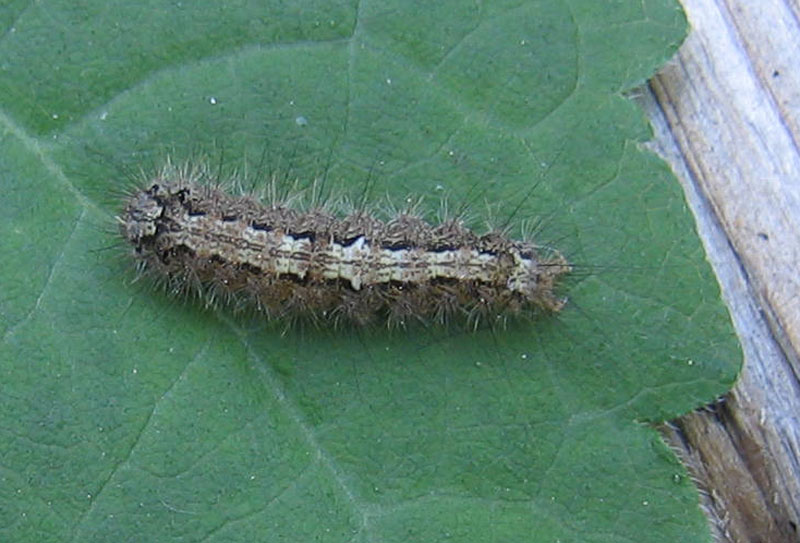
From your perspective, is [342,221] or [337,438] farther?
[342,221]

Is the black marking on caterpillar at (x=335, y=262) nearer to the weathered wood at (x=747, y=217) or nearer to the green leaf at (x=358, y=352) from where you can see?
the green leaf at (x=358, y=352)

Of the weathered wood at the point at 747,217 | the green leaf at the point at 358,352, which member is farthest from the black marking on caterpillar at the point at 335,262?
the weathered wood at the point at 747,217

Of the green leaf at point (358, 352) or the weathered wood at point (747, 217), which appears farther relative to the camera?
the weathered wood at point (747, 217)

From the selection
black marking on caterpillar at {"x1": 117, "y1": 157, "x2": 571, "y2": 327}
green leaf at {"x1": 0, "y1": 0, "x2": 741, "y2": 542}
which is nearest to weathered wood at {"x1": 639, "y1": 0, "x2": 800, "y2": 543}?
green leaf at {"x1": 0, "y1": 0, "x2": 741, "y2": 542}

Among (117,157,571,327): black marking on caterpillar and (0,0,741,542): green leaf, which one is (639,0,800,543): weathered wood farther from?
(117,157,571,327): black marking on caterpillar

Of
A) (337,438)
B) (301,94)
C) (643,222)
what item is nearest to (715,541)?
(643,222)

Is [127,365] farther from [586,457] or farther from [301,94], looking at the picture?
[586,457]

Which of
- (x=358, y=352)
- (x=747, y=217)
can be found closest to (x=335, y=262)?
(x=358, y=352)
